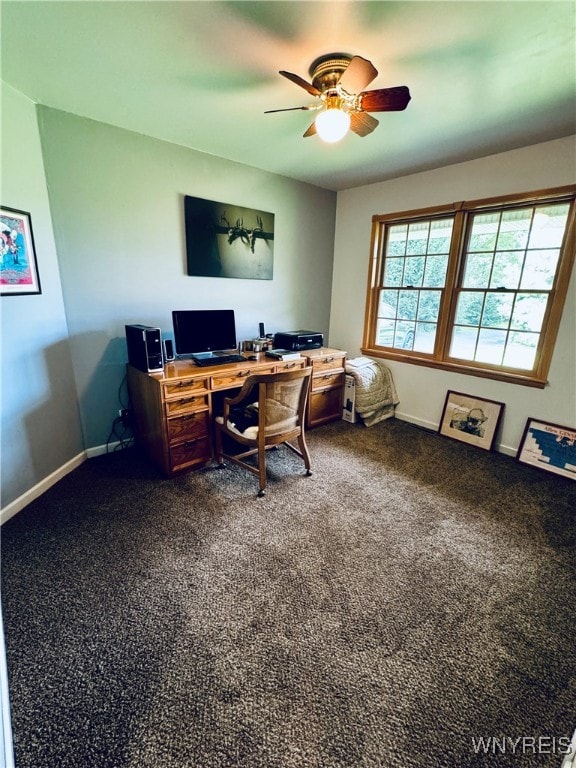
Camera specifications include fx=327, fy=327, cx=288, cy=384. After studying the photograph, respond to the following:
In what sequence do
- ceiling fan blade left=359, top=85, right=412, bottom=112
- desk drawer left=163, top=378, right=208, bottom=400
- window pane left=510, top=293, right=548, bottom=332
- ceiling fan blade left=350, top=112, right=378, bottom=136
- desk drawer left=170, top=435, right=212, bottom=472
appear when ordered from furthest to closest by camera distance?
window pane left=510, top=293, right=548, bottom=332 < desk drawer left=170, top=435, right=212, bottom=472 < desk drawer left=163, top=378, right=208, bottom=400 < ceiling fan blade left=350, top=112, right=378, bottom=136 < ceiling fan blade left=359, top=85, right=412, bottom=112

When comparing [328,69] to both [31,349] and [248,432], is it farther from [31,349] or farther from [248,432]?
[31,349]

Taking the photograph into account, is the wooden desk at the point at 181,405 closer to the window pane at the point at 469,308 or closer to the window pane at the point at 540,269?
the window pane at the point at 469,308

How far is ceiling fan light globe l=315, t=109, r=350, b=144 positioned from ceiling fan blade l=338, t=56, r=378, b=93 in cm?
10

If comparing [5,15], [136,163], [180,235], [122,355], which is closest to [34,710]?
[122,355]

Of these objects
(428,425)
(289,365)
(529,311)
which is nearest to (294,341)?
(289,365)

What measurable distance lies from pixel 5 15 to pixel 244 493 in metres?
2.68

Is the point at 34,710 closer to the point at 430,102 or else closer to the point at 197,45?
the point at 197,45

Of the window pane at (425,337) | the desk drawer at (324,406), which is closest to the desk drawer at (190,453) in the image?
the desk drawer at (324,406)

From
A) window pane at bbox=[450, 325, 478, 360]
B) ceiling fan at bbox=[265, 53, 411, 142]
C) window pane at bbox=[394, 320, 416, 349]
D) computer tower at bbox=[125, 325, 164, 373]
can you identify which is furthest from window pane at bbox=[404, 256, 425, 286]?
computer tower at bbox=[125, 325, 164, 373]

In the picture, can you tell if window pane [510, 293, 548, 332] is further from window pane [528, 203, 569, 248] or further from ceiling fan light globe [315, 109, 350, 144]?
ceiling fan light globe [315, 109, 350, 144]

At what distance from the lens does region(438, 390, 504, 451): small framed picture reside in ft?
9.81

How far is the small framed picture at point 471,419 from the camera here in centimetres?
299

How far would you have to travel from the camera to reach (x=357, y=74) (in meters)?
1.47

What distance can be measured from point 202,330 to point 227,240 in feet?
3.17
